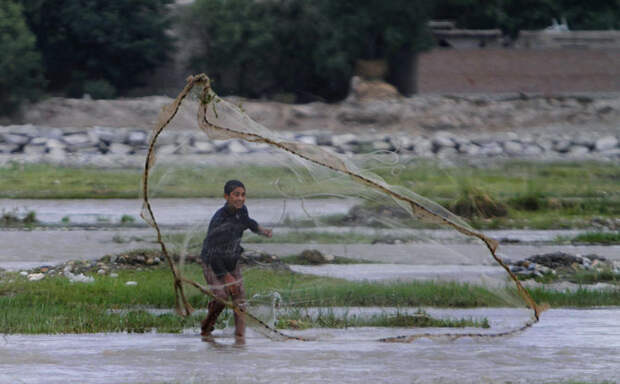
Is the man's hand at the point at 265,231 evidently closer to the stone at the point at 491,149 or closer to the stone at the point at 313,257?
the stone at the point at 313,257

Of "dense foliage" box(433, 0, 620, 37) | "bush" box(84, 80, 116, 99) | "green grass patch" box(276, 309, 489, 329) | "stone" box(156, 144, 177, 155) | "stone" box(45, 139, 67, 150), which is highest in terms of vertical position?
"dense foliage" box(433, 0, 620, 37)

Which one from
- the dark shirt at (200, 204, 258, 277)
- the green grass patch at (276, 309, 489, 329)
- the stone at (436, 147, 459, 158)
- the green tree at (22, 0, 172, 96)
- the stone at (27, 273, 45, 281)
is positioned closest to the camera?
the dark shirt at (200, 204, 258, 277)

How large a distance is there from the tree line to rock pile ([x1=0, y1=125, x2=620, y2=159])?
2.90 meters

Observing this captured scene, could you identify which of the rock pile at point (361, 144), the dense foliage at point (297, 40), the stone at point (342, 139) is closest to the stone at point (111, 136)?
the rock pile at point (361, 144)

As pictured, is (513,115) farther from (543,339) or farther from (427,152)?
(543,339)

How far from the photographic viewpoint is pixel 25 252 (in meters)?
14.1

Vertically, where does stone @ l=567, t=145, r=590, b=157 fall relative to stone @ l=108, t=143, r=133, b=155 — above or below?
above

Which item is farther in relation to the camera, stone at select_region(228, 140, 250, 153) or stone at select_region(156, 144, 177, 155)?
stone at select_region(228, 140, 250, 153)

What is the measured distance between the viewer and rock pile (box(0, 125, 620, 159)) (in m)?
33.1

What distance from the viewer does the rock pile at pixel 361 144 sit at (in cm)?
3306

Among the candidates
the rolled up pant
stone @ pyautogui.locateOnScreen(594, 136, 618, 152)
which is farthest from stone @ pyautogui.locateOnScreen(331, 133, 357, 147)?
the rolled up pant

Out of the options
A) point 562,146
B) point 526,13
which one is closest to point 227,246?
point 562,146

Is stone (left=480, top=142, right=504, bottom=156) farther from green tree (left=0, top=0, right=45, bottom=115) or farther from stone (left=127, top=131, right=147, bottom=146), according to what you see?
green tree (left=0, top=0, right=45, bottom=115)

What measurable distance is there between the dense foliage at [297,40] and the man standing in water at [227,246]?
28.0 metres
